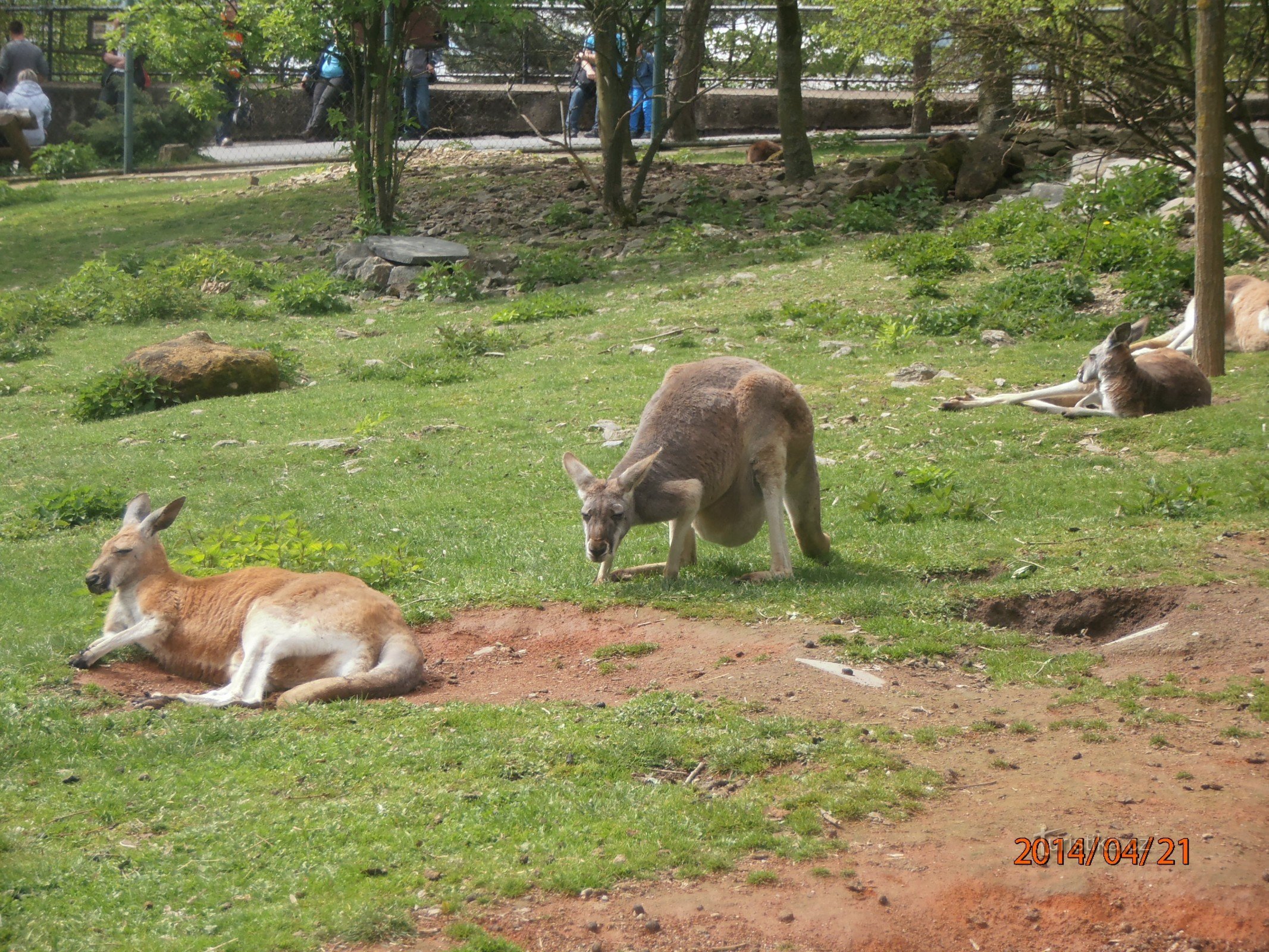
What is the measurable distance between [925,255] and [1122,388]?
19.4 ft

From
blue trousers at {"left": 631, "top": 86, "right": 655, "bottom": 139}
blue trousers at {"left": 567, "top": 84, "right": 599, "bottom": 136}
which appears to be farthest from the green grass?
blue trousers at {"left": 631, "top": 86, "right": 655, "bottom": 139}

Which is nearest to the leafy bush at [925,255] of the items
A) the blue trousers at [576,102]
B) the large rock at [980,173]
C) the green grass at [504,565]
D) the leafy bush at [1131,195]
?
the green grass at [504,565]

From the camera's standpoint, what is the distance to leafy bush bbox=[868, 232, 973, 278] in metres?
16.3

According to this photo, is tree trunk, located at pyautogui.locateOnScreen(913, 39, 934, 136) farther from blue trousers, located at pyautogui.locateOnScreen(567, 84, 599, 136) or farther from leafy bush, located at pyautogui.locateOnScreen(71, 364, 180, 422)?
leafy bush, located at pyautogui.locateOnScreen(71, 364, 180, 422)

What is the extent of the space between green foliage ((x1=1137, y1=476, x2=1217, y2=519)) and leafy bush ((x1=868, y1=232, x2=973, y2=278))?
7.80 m

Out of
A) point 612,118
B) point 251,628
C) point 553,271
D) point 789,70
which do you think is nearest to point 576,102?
point 612,118

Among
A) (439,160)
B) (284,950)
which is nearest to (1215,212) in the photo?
(284,950)

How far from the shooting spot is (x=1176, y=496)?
8.52 m

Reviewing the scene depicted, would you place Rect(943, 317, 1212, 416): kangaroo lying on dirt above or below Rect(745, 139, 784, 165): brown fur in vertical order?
below

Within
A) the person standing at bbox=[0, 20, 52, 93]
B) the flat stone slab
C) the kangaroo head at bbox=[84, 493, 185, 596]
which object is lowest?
the kangaroo head at bbox=[84, 493, 185, 596]

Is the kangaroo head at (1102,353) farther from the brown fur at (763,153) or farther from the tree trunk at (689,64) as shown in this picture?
the brown fur at (763,153)

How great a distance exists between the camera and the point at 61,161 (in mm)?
26719

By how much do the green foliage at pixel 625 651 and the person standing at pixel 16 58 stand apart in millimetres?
26176

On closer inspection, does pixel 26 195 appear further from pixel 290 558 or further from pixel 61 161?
pixel 290 558
